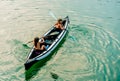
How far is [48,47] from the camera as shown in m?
16.7

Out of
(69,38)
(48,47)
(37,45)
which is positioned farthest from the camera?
(69,38)

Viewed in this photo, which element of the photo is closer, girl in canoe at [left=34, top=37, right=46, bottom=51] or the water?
the water

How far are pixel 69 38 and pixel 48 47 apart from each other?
10.4 feet

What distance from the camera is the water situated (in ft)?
48.1

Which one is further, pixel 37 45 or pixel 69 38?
pixel 69 38

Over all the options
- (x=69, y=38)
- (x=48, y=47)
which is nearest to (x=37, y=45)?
(x=48, y=47)

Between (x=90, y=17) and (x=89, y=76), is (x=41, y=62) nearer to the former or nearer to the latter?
(x=89, y=76)

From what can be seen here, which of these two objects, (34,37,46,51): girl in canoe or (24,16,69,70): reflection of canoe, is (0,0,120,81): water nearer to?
(24,16,69,70): reflection of canoe

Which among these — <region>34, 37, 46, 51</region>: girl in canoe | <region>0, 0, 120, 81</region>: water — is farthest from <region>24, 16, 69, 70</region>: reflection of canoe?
<region>0, 0, 120, 81</region>: water

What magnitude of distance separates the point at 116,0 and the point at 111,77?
17.6 meters

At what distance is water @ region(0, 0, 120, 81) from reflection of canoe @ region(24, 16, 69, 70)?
545 millimetres

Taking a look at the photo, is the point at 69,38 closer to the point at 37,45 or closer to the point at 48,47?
the point at 48,47

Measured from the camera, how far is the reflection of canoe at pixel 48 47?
14492 millimetres

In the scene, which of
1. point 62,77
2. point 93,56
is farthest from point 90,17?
point 62,77
